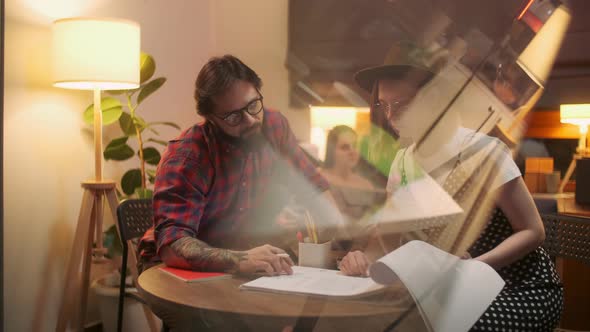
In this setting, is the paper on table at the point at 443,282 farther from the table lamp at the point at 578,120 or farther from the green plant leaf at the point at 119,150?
the green plant leaf at the point at 119,150

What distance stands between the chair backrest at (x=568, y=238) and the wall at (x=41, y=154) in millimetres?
1076

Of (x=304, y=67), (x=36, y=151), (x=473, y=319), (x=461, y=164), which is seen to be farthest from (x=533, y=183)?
(x=36, y=151)

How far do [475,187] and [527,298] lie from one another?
22 cm

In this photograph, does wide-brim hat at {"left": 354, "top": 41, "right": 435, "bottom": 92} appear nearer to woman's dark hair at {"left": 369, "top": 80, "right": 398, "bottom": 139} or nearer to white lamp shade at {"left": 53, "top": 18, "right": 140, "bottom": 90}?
woman's dark hair at {"left": 369, "top": 80, "right": 398, "bottom": 139}

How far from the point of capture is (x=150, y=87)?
5.75ft

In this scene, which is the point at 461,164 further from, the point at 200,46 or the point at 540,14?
the point at 200,46

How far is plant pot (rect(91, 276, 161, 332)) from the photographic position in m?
1.92

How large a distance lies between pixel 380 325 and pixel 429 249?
0.14 m

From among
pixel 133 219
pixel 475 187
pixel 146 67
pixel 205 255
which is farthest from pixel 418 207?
pixel 146 67

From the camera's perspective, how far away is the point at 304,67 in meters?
1.12

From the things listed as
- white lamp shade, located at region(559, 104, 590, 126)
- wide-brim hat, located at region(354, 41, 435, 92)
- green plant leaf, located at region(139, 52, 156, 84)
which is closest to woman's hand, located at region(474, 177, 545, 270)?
white lamp shade, located at region(559, 104, 590, 126)

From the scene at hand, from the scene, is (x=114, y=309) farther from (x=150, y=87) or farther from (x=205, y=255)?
(x=205, y=255)

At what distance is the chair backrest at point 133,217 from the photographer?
1646 millimetres

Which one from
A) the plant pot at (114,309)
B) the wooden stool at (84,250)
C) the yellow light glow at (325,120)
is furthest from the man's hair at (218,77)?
the plant pot at (114,309)
